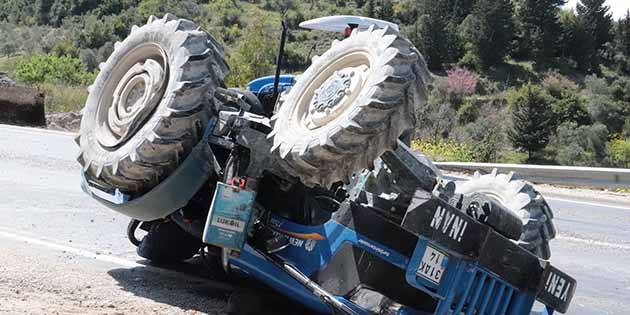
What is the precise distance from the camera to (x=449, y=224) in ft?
14.0

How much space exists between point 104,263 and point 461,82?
54365 mm

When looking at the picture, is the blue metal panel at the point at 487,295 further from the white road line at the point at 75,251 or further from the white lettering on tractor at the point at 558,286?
the white road line at the point at 75,251

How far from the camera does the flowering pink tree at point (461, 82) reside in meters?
58.0

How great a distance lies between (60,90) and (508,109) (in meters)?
34.7

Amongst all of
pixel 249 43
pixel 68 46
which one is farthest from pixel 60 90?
pixel 68 46

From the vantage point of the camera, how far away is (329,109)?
4664 millimetres

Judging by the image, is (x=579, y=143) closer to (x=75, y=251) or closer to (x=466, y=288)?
(x=75, y=251)

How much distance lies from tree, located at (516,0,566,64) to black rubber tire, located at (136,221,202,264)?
6484 cm

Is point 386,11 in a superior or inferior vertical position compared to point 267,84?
superior

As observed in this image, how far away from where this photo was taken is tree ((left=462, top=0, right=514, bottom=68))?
6781 cm

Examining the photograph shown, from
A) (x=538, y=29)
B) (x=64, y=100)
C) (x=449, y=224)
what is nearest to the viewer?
(x=449, y=224)

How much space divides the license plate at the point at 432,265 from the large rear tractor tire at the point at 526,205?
2.86 feet

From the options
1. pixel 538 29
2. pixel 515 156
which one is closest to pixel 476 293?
pixel 515 156

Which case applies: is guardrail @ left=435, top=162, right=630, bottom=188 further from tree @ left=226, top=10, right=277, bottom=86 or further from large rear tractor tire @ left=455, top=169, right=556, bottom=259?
tree @ left=226, top=10, right=277, bottom=86
